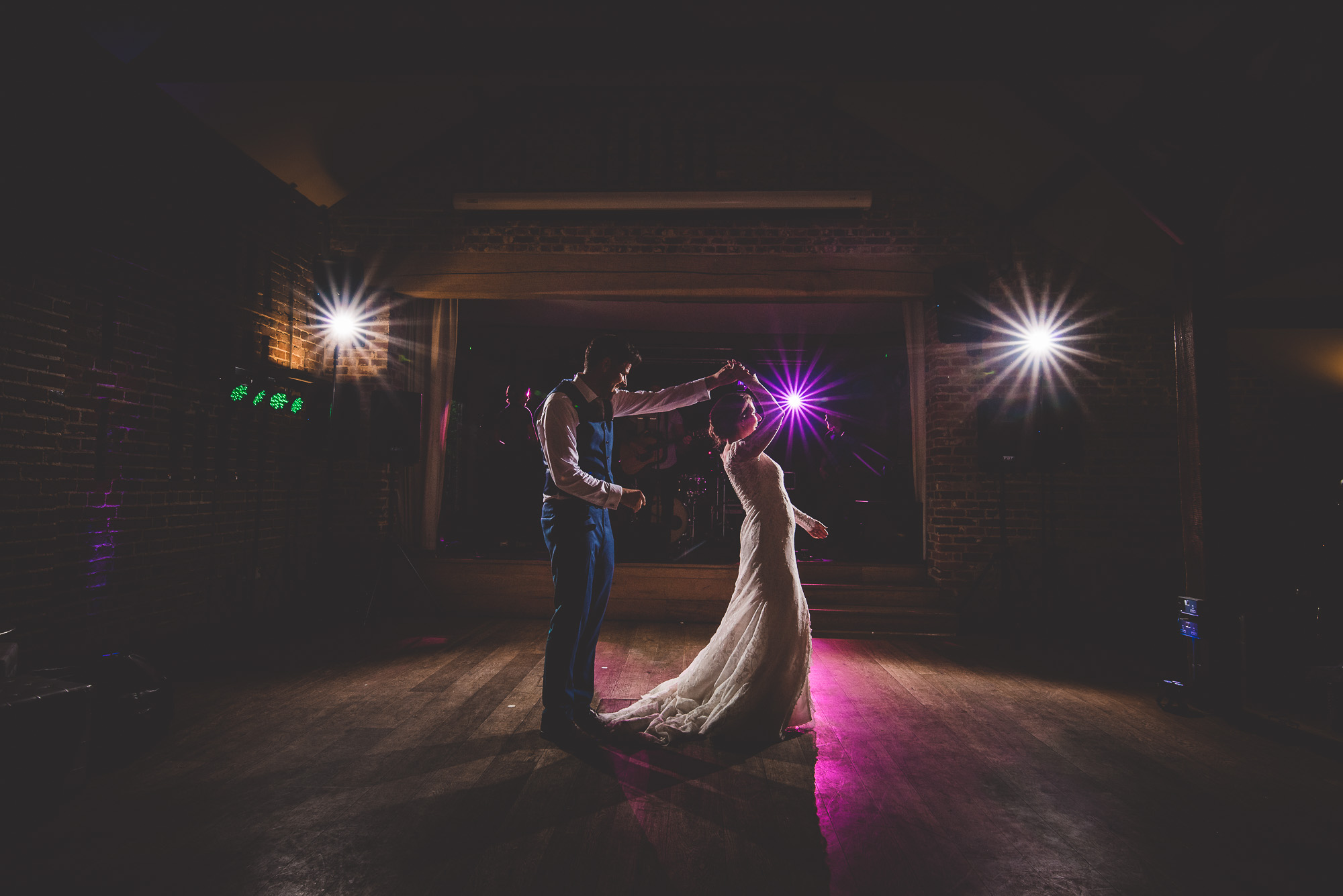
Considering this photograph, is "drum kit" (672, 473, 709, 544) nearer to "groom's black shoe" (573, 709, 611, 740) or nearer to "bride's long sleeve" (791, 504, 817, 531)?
"bride's long sleeve" (791, 504, 817, 531)

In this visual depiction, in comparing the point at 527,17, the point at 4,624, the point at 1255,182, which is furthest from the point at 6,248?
the point at 1255,182

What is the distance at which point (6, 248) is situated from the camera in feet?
9.18

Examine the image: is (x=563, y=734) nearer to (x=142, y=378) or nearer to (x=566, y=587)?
(x=566, y=587)

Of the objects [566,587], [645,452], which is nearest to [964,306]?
[645,452]

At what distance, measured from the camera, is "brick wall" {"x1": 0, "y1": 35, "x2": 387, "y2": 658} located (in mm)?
2939

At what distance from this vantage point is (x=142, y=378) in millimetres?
3578

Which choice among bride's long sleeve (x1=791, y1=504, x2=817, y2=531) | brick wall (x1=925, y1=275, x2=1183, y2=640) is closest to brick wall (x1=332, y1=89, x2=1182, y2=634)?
brick wall (x1=925, y1=275, x2=1183, y2=640)

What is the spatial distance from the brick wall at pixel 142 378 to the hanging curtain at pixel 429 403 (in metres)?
0.83

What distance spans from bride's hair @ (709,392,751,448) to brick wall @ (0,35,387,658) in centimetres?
334

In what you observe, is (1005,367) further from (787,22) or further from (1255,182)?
(787,22)

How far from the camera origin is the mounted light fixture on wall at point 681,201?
16.9 feet

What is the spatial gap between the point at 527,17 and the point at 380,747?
193 inches

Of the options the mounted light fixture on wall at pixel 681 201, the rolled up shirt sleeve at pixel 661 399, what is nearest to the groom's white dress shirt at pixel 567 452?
the rolled up shirt sleeve at pixel 661 399

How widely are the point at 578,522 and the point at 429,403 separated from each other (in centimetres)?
374
